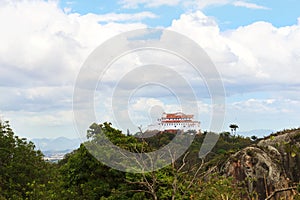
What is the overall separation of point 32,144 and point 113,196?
30.6ft

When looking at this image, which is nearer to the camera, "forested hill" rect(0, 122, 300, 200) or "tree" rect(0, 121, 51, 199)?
"forested hill" rect(0, 122, 300, 200)

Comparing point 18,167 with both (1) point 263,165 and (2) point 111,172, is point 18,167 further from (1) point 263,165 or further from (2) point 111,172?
(1) point 263,165

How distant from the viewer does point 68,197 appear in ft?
62.5

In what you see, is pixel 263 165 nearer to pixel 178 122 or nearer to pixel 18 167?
pixel 178 122

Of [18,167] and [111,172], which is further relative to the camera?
[18,167]

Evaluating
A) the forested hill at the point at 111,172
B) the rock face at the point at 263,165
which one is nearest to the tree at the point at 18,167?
the forested hill at the point at 111,172

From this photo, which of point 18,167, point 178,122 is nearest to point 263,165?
point 178,122

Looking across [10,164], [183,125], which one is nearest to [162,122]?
[183,125]

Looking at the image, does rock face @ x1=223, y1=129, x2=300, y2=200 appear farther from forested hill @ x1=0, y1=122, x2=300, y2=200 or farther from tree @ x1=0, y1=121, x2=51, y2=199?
tree @ x1=0, y1=121, x2=51, y2=199

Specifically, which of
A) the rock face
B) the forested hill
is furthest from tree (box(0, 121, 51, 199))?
the rock face

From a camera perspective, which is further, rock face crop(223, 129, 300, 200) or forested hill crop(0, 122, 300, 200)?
rock face crop(223, 129, 300, 200)

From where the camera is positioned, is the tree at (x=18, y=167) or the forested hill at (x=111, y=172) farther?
the tree at (x=18, y=167)

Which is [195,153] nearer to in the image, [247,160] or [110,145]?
[247,160]

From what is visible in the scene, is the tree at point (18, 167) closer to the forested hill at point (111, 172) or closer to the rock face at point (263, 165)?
the forested hill at point (111, 172)
